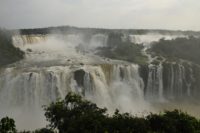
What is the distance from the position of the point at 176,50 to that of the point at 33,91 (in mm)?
22534

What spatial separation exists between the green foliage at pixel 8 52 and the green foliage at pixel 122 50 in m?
9.74

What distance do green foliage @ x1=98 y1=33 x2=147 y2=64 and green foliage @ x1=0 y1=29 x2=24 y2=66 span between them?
974cm

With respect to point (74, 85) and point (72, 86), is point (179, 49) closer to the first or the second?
point (74, 85)

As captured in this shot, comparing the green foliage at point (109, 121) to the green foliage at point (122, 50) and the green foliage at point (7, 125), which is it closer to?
the green foliage at point (7, 125)

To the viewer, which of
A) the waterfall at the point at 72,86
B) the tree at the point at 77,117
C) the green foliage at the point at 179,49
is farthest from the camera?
the green foliage at the point at 179,49

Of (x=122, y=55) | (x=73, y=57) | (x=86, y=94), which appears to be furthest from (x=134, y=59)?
(x=86, y=94)

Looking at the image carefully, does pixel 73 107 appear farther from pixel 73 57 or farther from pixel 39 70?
pixel 73 57

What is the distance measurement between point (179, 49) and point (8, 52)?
68.4 ft

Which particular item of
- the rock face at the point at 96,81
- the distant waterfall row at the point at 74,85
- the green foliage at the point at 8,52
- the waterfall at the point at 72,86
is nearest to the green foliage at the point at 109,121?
the rock face at the point at 96,81

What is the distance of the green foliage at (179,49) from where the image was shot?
1853 inches

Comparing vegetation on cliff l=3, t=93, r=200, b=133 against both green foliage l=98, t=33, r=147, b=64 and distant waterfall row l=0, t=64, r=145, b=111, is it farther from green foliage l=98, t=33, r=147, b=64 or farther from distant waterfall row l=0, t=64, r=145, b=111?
green foliage l=98, t=33, r=147, b=64

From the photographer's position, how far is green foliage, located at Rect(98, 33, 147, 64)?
145ft

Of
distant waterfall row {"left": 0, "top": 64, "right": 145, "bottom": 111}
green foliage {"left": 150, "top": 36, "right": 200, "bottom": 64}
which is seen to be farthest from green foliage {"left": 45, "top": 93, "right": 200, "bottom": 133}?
green foliage {"left": 150, "top": 36, "right": 200, "bottom": 64}

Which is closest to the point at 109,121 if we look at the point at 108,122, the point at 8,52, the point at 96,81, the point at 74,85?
the point at 108,122
